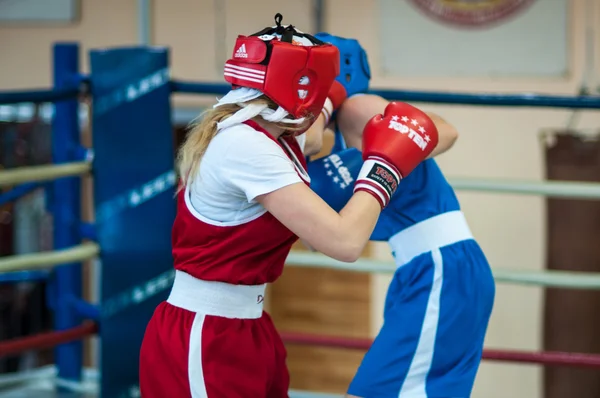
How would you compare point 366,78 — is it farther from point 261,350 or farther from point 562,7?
point 562,7

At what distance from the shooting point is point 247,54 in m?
1.27

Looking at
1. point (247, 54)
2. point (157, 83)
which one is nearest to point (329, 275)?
point (157, 83)

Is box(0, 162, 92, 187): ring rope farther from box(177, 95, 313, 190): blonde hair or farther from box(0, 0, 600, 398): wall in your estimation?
box(0, 0, 600, 398): wall

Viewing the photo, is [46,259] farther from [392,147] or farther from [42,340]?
[392,147]

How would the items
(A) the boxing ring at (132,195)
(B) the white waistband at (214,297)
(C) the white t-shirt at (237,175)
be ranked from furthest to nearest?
(A) the boxing ring at (132,195), (B) the white waistband at (214,297), (C) the white t-shirt at (237,175)

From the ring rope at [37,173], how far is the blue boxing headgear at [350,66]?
0.73 meters

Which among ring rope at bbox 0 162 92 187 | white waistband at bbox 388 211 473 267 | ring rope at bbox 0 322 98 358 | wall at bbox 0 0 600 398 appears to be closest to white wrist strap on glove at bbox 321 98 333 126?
white waistband at bbox 388 211 473 267

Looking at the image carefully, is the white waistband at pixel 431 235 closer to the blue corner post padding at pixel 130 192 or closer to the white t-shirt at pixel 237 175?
the white t-shirt at pixel 237 175

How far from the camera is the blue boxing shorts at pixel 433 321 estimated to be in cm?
144

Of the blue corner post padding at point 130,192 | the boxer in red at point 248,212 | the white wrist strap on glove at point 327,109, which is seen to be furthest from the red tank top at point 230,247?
the blue corner post padding at point 130,192

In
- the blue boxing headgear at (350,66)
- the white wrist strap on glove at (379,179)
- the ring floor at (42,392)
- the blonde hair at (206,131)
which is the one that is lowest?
the ring floor at (42,392)

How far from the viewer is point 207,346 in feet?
4.23

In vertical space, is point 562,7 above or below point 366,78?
above

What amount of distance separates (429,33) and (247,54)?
3.22 m
